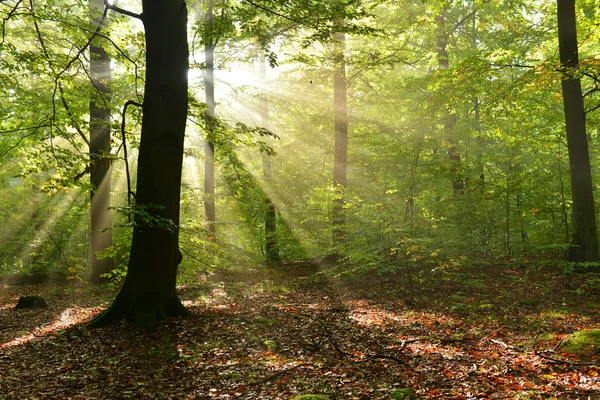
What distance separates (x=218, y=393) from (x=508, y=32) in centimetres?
1537

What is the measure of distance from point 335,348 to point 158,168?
13.8ft

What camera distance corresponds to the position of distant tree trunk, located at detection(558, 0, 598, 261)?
9.20m

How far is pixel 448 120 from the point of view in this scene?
14062mm

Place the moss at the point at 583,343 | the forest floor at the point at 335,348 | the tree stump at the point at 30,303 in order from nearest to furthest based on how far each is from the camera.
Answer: the forest floor at the point at 335,348 < the moss at the point at 583,343 < the tree stump at the point at 30,303

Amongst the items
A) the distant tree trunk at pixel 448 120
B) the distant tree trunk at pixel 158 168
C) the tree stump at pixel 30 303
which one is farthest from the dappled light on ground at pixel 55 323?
the distant tree trunk at pixel 448 120

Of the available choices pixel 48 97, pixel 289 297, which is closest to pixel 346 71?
pixel 289 297

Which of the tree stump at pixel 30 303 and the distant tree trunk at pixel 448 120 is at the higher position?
the distant tree trunk at pixel 448 120

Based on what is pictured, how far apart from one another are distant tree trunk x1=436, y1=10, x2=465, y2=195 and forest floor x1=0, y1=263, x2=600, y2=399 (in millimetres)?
3845

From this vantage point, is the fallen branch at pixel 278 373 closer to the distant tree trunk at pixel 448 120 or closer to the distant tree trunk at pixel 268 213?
the distant tree trunk at pixel 448 120

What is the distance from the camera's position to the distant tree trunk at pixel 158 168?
22.2 ft

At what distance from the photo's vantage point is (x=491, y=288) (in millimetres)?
9312

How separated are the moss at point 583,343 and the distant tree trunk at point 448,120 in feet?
23.8

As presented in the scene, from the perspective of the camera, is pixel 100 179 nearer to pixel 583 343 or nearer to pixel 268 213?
pixel 268 213

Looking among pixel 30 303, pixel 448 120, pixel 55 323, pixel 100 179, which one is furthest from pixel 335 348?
pixel 448 120
